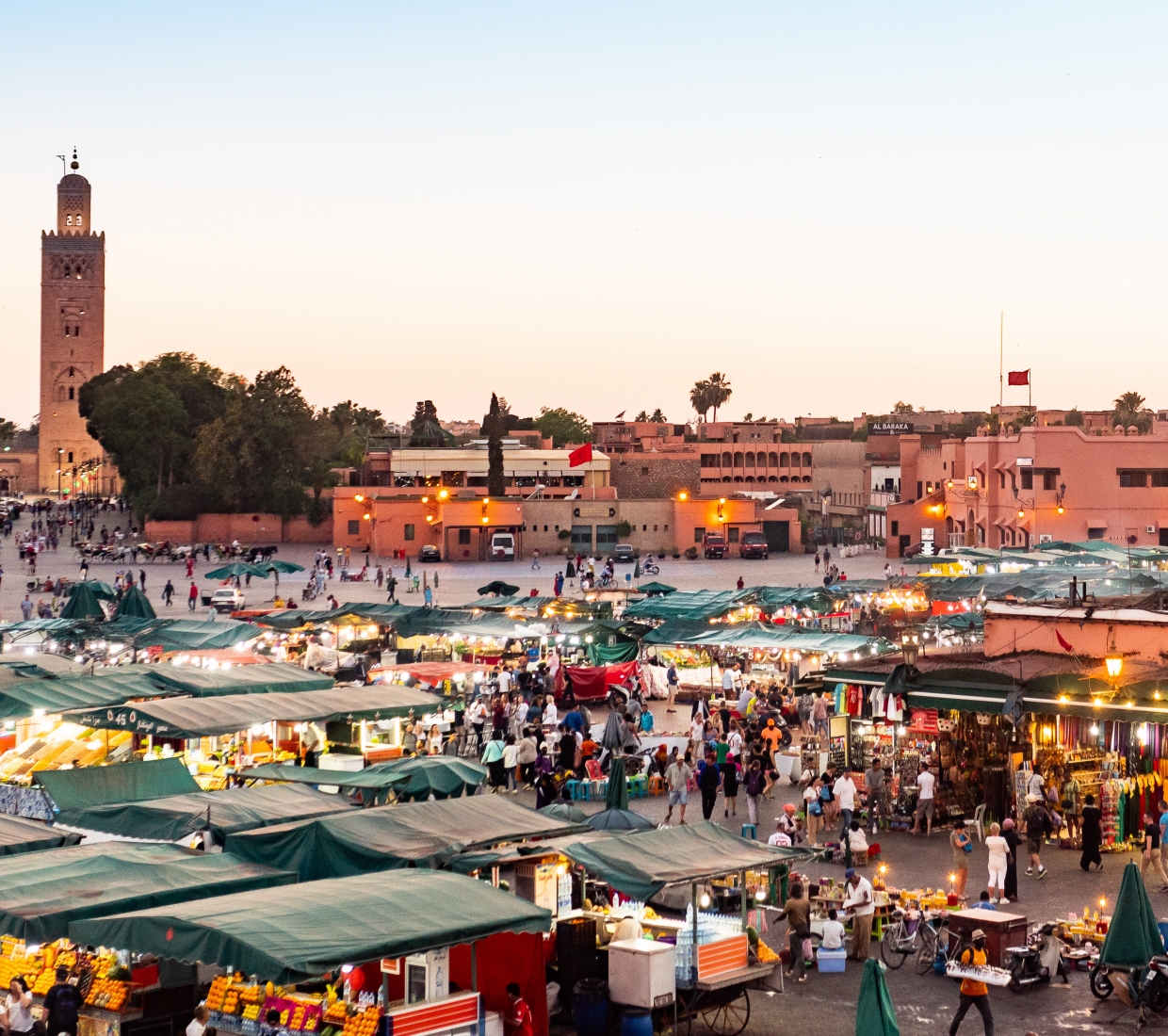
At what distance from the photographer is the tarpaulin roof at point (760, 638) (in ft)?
88.1

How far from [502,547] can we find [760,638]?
4682cm

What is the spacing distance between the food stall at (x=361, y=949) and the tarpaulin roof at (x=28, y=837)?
2.79 m

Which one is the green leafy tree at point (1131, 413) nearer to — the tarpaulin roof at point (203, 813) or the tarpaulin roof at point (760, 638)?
the tarpaulin roof at point (760, 638)

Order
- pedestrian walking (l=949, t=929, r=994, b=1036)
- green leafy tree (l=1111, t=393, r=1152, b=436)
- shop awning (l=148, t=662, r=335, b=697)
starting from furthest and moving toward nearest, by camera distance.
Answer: green leafy tree (l=1111, t=393, r=1152, b=436) → shop awning (l=148, t=662, r=335, b=697) → pedestrian walking (l=949, t=929, r=994, b=1036)

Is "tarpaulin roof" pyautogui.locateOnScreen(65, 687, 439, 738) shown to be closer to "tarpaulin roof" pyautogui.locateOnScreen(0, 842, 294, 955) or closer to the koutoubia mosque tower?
"tarpaulin roof" pyautogui.locateOnScreen(0, 842, 294, 955)

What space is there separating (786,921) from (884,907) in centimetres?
105

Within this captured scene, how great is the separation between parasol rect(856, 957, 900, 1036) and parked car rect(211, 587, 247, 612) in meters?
38.8

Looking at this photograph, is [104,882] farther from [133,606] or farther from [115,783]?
[133,606]

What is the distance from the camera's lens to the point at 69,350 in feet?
465

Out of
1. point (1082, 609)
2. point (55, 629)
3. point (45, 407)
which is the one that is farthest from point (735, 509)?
point (45, 407)

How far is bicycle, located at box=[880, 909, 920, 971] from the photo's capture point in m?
13.3

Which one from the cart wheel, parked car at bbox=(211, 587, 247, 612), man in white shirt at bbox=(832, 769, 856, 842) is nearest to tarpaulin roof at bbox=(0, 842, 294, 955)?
the cart wheel

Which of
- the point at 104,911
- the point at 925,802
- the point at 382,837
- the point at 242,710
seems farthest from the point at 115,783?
the point at 925,802

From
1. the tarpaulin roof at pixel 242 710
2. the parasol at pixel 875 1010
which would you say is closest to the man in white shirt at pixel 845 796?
the tarpaulin roof at pixel 242 710
